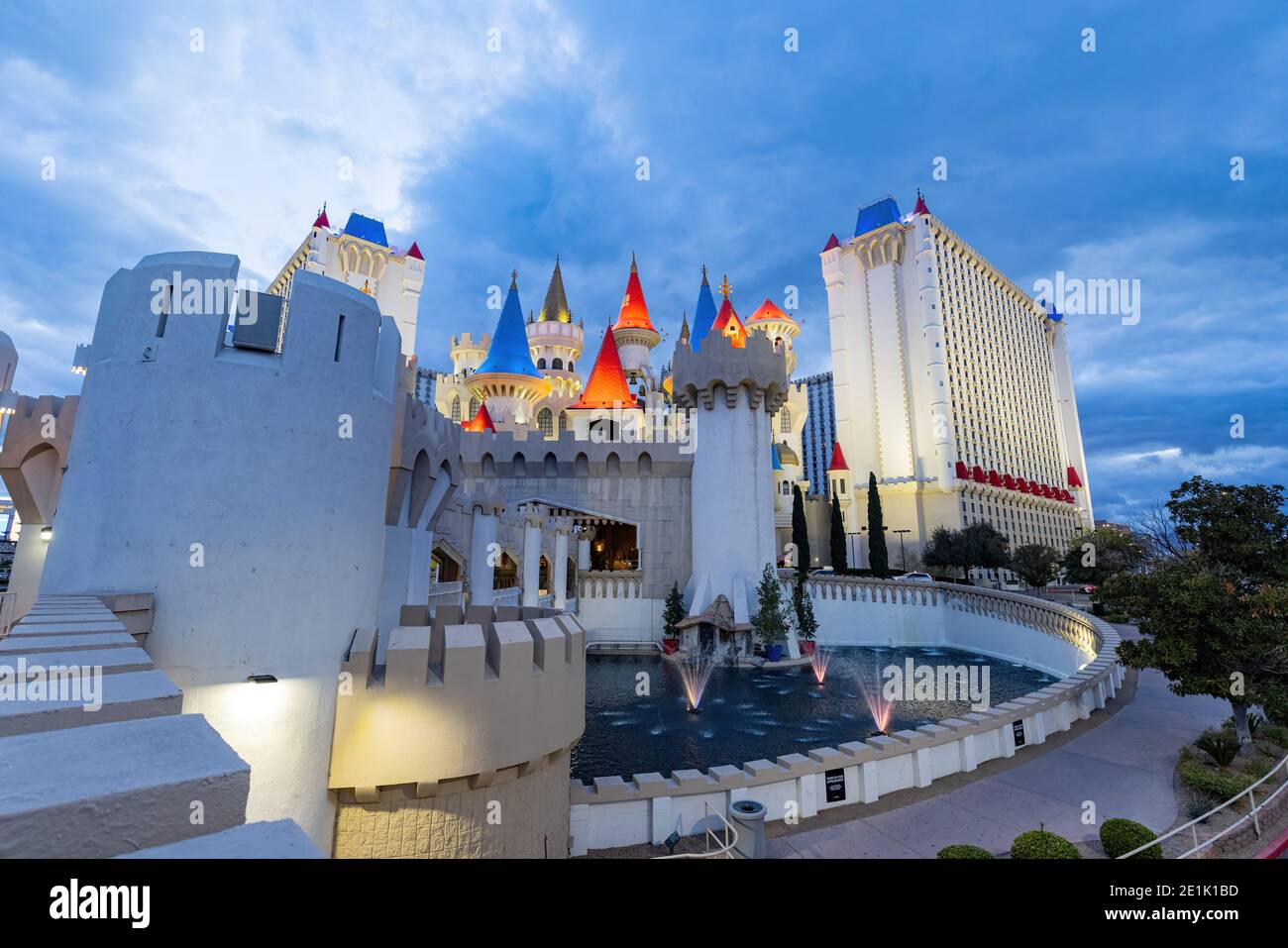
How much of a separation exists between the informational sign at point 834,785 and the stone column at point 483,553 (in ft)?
41.2

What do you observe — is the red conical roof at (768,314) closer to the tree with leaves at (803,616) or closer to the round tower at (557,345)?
the round tower at (557,345)

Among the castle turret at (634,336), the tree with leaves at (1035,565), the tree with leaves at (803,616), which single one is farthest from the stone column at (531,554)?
the tree with leaves at (1035,565)

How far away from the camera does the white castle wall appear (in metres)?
4.82

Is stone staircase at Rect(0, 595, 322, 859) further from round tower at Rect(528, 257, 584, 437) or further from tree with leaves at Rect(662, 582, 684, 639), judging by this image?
round tower at Rect(528, 257, 584, 437)

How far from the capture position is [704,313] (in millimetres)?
45469

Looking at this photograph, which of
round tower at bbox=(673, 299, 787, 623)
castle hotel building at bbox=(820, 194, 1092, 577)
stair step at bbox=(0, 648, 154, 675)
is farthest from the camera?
castle hotel building at bbox=(820, 194, 1092, 577)

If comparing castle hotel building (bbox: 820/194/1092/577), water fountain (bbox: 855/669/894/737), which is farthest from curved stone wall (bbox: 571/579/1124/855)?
castle hotel building (bbox: 820/194/1092/577)

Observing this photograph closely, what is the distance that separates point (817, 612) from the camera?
28.7m

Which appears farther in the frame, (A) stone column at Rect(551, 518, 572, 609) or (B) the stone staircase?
(A) stone column at Rect(551, 518, 572, 609)

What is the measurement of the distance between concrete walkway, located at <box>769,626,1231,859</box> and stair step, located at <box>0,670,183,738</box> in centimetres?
654

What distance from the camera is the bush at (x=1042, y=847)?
533 cm

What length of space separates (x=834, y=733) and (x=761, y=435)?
1507cm

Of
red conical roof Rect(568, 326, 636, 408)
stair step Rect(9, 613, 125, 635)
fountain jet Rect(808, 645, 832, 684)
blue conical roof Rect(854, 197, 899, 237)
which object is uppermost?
blue conical roof Rect(854, 197, 899, 237)
